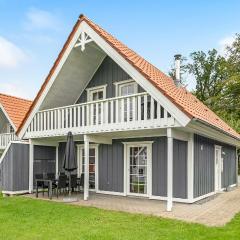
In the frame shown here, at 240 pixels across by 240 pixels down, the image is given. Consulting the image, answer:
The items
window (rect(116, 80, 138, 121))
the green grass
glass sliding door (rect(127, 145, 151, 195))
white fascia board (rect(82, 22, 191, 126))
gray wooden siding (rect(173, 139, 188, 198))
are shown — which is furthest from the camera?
window (rect(116, 80, 138, 121))

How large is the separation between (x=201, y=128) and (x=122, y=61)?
3293 mm

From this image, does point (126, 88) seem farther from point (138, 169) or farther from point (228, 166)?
point (228, 166)

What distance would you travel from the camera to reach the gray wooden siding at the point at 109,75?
505 inches

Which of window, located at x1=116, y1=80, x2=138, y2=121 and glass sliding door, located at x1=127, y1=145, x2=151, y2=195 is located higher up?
window, located at x1=116, y1=80, x2=138, y2=121

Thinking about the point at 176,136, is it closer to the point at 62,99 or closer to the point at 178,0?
the point at 178,0

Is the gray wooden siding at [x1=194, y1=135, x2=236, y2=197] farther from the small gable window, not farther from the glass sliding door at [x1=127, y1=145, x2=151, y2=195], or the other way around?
the small gable window

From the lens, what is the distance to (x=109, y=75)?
13.1m

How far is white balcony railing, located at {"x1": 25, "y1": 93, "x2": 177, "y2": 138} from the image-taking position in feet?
32.1

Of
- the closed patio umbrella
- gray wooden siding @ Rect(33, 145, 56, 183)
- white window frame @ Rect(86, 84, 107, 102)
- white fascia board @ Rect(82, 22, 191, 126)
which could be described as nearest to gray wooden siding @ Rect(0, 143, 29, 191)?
gray wooden siding @ Rect(33, 145, 56, 183)

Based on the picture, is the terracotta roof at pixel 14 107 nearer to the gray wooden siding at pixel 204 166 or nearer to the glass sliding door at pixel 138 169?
the glass sliding door at pixel 138 169

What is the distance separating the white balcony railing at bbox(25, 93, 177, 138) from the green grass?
2699 mm

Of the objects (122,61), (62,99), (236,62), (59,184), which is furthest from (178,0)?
(236,62)

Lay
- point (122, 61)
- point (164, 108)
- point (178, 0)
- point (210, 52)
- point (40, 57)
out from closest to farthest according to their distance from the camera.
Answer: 1. point (164, 108)
2. point (122, 61)
3. point (178, 0)
4. point (40, 57)
5. point (210, 52)

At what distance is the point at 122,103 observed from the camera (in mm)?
10562
